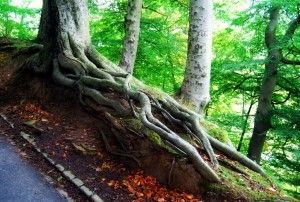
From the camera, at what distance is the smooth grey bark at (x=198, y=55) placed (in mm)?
4906

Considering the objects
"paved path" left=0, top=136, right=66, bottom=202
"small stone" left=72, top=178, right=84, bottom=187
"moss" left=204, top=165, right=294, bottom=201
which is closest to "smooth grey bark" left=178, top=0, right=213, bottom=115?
"moss" left=204, top=165, right=294, bottom=201

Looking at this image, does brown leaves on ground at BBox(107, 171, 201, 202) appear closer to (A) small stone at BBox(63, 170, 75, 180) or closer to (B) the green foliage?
(A) small stone at BBox(63, 170, 75, 180)

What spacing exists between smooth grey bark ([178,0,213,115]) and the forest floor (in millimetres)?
1860

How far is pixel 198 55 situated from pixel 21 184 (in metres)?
3.71

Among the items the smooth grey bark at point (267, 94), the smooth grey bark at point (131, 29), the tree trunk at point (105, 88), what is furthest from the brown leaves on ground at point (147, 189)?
the smooth grey bark at point (267, 94)

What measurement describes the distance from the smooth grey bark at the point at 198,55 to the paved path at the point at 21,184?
2.89 metres

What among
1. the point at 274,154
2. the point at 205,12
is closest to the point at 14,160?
the point at 205,12

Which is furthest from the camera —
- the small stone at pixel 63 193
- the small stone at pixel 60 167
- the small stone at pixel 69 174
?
the small stone at pixel 60 167

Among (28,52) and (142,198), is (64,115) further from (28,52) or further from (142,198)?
(28,52)

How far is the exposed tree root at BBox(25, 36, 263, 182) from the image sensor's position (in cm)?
369

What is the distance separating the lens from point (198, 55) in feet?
16.3

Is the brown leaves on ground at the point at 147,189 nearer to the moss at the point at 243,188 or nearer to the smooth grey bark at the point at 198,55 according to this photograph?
the moss at the point at 243,188

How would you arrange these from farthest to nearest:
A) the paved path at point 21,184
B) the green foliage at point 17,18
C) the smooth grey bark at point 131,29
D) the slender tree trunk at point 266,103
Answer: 1. the green foliage at point 17,18
2. the slender tree trunk at point 266,103
3. the smooth grey bark at point 131,29
4. the paved path at point 21,184

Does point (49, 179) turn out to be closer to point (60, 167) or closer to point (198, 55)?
point (60, 167)
